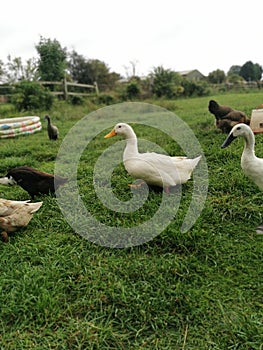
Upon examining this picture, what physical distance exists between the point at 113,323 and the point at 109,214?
1.22 metres

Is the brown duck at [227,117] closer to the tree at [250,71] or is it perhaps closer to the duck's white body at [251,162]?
the duck's white body at [251,162]

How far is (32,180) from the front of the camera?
10.6ft

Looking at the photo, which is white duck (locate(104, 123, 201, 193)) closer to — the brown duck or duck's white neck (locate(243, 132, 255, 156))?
duck's white neck (locate(243, 132, 255, 156))

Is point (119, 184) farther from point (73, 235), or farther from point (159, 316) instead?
point (159, 316)

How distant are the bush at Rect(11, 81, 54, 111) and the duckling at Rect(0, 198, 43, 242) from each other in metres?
10.3

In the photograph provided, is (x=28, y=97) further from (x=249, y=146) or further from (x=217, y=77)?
(x=217, y=77)

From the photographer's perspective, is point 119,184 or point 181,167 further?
point 119,184

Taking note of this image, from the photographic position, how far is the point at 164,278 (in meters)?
2.06

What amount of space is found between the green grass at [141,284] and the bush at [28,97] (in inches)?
396

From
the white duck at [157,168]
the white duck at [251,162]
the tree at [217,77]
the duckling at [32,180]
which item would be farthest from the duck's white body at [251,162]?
the tree at [217,77]

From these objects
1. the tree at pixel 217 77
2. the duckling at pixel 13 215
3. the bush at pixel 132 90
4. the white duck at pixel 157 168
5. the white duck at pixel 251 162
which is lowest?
the duckling at pixel 13 215

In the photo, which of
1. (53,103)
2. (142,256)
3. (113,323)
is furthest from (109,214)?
(53,103)

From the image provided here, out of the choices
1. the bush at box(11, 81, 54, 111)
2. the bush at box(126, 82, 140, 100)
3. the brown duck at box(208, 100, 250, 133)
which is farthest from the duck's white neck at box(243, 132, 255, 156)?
the bush at box(126, 82, 140, 100)

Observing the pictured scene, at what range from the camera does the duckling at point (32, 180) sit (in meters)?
3.20
